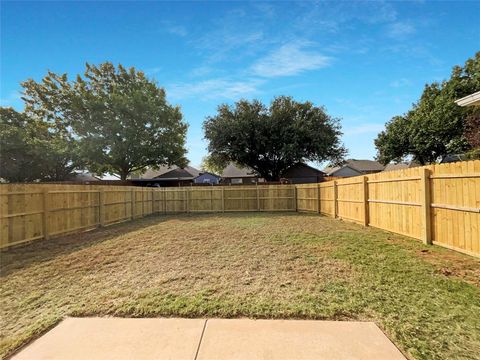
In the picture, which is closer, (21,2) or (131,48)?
(21,2)

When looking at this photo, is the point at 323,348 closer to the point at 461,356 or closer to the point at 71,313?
the point at 461,356

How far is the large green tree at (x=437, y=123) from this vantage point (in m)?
19.4

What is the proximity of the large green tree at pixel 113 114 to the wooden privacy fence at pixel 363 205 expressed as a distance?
34.4ft

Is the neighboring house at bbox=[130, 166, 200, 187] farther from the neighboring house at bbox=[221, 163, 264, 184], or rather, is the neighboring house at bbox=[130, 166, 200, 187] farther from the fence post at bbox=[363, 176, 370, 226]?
the fence post at bbox=[363, 176, 370, 226]

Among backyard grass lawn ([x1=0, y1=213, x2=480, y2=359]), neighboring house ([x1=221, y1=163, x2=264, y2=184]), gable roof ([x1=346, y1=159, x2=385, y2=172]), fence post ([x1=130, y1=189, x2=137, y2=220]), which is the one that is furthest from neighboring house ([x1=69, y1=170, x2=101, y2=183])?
gable roof ([x1=346, y1=159, x2=385, y2=172])

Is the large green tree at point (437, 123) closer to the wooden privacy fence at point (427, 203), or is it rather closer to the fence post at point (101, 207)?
the wooden privacy fence at point (427, 203)

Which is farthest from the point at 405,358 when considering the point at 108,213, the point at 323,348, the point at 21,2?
the point at 108,213

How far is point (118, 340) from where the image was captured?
2467 mm

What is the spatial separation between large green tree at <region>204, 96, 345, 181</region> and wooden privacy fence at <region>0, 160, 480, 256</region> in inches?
445

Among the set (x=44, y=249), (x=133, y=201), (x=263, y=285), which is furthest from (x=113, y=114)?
(x=263, y=285)

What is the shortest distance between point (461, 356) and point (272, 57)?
1016 cm

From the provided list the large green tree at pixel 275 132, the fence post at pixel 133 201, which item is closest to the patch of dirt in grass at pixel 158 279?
the fence post at pixel 133 201

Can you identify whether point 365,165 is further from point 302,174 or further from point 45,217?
point 45,217

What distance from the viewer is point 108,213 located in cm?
1085
